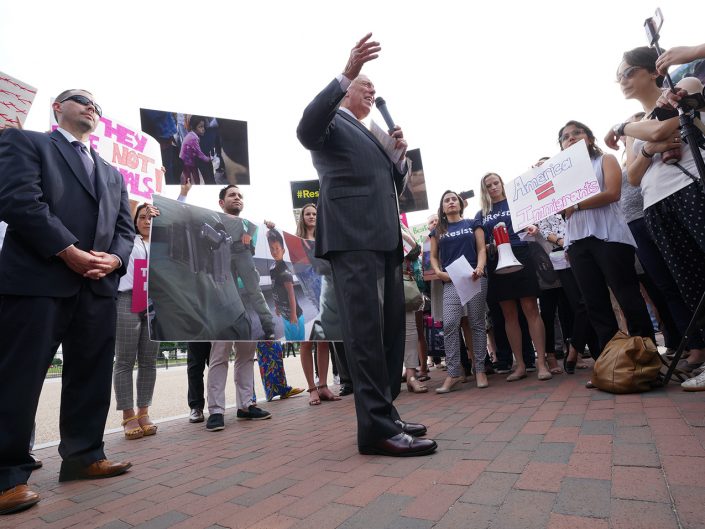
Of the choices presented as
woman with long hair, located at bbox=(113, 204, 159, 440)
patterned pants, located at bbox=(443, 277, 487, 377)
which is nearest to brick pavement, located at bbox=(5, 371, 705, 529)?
woman with long hair, located at bbox=(113, 204, 159, 440)

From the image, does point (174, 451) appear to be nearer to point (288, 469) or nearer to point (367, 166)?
point (288, 469)

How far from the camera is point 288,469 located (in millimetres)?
2012

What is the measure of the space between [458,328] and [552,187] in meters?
1.61

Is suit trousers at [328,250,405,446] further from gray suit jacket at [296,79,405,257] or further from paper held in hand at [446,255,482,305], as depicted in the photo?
paper held in hand at [446,255,482,305]

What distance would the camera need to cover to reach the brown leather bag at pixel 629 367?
8.72 ft

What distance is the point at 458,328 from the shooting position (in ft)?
13.9

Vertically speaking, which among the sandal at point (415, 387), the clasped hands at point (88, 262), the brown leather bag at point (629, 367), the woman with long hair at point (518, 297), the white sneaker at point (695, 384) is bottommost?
the sandal at point (415, 387)

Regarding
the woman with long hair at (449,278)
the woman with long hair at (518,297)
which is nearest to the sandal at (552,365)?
the woman with long hair at (518,297)

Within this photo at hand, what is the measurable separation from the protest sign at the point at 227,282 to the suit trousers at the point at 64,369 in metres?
0.85

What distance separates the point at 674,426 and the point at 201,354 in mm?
3978

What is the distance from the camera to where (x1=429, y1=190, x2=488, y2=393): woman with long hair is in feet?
13.5

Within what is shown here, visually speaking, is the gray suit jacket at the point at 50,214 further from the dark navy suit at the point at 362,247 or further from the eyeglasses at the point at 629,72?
the eyeglasses at the point at 629,72

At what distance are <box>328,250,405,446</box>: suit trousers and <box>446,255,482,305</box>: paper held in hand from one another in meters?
1.90

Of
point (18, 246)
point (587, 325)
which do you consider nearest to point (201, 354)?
point (18, 246)
